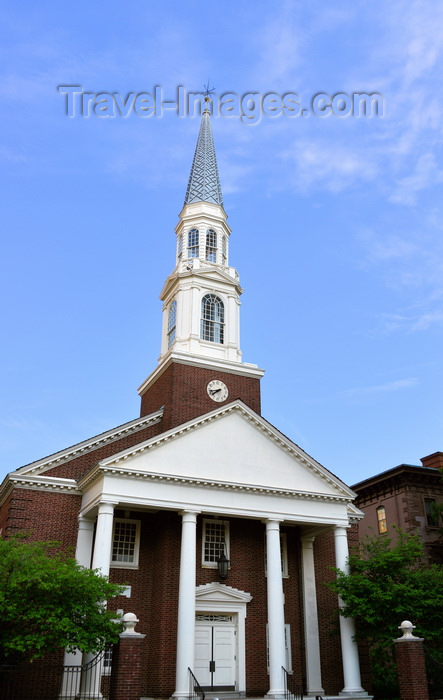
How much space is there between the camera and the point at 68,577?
18906 mm

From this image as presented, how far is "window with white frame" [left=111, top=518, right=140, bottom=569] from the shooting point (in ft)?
86.1

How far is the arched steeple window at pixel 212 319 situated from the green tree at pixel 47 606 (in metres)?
16.0

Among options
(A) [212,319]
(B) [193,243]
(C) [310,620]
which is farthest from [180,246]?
(C) [310,620]

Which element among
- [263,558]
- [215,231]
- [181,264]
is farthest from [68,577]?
[215,231]

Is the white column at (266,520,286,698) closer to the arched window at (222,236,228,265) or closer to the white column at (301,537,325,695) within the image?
the white column at (301,537,325,695)

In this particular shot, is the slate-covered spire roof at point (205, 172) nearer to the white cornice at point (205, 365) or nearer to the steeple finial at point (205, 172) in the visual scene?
the steeple finial at point (205, 172)

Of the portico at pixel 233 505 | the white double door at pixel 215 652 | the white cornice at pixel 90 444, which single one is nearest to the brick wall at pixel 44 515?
the portico at pixel 233 505

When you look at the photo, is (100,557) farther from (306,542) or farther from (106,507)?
(306,542)

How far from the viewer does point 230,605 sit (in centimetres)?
2656

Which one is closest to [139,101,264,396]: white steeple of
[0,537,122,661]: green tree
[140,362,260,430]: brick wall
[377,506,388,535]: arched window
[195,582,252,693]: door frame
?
[140,362,260,430]: brick wall

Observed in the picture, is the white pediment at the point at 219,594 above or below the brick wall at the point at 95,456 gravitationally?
below

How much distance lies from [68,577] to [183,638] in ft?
19.3

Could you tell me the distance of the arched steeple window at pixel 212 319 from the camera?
33.8 metres

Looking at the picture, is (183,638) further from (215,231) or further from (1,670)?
(215,231)
